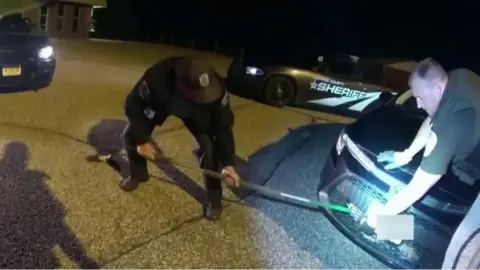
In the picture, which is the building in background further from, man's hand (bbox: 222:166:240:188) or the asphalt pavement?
man's hand (bbox: 222:166:240:188)

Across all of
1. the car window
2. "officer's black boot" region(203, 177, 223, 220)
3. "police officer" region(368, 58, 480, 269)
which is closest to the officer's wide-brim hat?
"officer's black boot" region(203, 177, 223, 220)

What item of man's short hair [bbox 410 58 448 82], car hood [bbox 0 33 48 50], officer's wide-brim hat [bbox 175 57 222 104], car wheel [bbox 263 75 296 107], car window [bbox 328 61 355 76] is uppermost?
man's short hair [bbox 410 58 448 82]

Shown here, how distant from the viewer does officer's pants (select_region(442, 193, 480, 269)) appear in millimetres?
3193

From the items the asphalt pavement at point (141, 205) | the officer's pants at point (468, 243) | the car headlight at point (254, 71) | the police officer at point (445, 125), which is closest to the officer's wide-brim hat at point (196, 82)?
the asphalt pavement at point (141, 205)

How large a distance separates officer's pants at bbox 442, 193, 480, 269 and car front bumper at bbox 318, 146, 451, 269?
0.69 metres

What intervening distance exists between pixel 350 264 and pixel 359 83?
18.2 feet

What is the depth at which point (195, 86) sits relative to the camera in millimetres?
4117

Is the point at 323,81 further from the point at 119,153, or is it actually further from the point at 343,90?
the point at 119,153

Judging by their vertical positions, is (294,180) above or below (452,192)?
below

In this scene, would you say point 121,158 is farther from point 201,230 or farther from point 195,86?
point 195,86

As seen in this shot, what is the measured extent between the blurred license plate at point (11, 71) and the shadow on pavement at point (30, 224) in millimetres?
3097

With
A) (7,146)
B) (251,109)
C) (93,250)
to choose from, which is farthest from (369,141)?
(251,109)

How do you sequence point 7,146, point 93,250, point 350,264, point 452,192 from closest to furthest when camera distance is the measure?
point 452,192
point 93,250
point 350,264
point 7,146

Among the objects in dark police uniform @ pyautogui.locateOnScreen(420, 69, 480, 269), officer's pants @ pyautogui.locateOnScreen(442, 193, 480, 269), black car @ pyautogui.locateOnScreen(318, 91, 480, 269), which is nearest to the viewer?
officer's pants @ pyautogui.locateOnScreen(442, 193, 480, 269)
